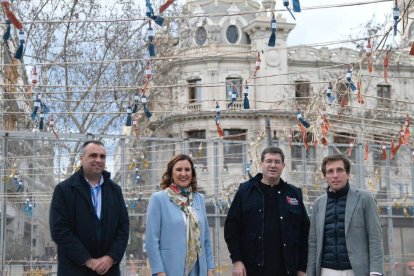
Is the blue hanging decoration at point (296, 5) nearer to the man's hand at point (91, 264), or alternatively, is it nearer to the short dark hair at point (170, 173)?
the short dark hair at point (170, 173)

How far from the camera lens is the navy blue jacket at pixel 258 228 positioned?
220 inches

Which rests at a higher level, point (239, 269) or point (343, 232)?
point (343, 232)

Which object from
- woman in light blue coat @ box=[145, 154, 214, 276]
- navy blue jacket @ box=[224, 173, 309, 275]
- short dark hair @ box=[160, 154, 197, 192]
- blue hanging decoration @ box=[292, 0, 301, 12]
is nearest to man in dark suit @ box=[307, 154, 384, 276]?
navy blue jacket @ box=[224, 173, 309, 275]

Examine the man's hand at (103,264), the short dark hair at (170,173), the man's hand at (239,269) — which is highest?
the short dark hair at (170,173)

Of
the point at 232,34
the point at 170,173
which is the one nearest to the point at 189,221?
the point at 170,173

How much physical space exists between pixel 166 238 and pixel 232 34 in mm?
32092

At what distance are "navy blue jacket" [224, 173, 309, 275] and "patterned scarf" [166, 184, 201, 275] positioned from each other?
33cm

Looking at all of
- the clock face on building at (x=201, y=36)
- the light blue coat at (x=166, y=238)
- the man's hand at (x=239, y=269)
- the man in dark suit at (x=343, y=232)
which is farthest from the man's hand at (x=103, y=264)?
the clock face on building at (x=201, y=36)

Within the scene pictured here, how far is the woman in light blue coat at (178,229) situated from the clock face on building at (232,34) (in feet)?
104

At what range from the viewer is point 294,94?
107ft

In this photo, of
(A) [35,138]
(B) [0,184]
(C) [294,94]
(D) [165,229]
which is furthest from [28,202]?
(C) [294,94]

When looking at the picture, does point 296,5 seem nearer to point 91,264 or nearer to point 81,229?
point 81,229

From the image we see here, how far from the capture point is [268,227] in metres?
5.62

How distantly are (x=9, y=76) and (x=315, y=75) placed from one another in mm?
19645
